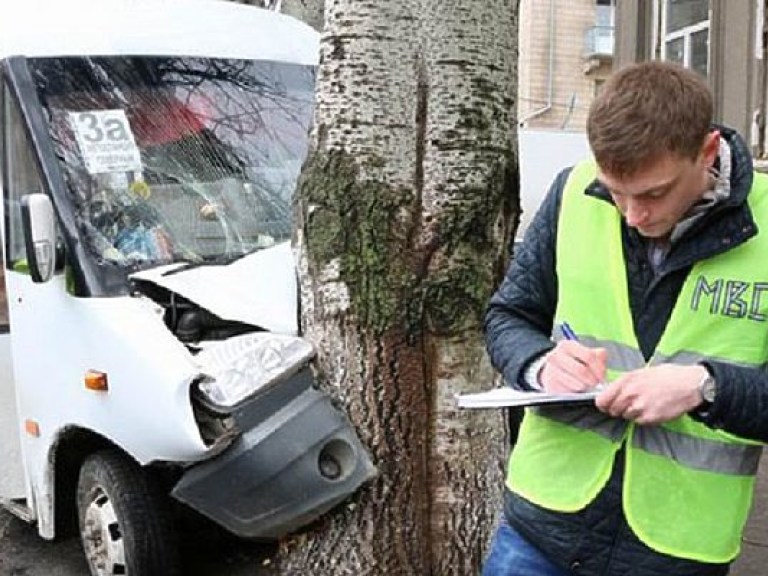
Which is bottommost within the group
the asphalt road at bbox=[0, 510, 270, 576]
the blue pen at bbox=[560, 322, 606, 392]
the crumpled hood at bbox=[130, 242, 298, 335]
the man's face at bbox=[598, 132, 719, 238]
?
the asphalt road at bbox=[0, 510, 270, 576]

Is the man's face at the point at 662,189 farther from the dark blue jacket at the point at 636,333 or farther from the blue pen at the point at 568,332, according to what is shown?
the blue pen at the point at 568,332

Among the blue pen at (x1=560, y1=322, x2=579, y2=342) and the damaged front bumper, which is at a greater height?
the blue pen at (x1=560, y1=322, x2=579, y2=342)

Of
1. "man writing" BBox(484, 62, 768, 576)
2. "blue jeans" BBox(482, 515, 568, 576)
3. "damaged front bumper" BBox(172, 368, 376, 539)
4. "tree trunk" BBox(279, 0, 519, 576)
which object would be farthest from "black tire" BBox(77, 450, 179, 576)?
"man writing" BBox(484, 62, 768, 576)

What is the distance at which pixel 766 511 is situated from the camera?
576 centimetres

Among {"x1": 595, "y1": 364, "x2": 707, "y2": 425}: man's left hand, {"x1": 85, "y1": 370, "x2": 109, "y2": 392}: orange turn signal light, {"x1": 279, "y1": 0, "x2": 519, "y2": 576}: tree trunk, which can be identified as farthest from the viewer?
{"x1": 85, "y1": 370, "x2": 109, "y2": 392}: orange turn signal light

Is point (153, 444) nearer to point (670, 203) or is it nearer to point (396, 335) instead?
point (396, 335)

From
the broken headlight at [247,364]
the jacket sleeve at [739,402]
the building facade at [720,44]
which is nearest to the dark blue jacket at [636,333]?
the jacket sleeve at [739,402]

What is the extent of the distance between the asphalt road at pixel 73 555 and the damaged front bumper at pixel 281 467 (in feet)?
3.09

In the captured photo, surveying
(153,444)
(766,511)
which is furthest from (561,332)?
(766,511)

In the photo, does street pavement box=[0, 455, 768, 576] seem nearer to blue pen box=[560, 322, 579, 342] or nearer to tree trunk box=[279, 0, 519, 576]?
tree trunk box=[279, 0, 519, 576]

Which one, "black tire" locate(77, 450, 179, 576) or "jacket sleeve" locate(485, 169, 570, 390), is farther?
"black tire" locate(77, 450, 179, 576)

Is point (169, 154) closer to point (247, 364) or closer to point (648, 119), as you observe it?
point (247, 364)

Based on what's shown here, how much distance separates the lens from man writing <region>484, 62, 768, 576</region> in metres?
2.07

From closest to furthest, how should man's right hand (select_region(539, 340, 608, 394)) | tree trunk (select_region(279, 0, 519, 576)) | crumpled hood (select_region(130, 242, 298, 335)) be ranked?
man's right hand (select_region(539, 340, 608, 394)) → tree trunk (select_region(279, 0, 519, 576)) → crumpled hood (select_region(130, 242, 298, 335))
